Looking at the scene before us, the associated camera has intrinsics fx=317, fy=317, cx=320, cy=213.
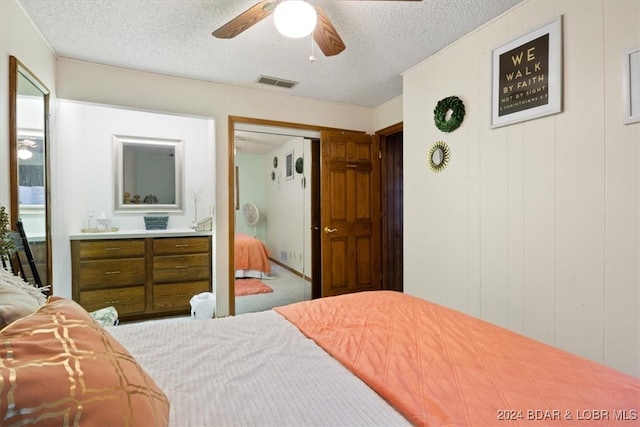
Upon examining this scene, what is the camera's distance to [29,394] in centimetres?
53

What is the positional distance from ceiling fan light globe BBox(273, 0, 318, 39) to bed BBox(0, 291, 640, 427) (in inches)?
59.5

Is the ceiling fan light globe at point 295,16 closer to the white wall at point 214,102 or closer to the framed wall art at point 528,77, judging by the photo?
the framed wall art at point 528,77

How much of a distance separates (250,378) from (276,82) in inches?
114

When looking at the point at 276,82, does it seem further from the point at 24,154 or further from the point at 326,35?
the point at 24,154

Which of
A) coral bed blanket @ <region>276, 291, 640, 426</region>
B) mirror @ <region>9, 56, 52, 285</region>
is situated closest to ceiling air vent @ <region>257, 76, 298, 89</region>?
mirror @ <region>9, 56, 52, 285</region>

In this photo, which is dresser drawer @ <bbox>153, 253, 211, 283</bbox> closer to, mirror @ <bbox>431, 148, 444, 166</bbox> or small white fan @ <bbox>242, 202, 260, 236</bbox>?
small white fan @ <bbox>242, 202, 260, 236</bbox>

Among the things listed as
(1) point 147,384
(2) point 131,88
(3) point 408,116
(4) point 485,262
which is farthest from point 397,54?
(1) point 147,384

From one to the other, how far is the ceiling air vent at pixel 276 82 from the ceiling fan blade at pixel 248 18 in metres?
1.26

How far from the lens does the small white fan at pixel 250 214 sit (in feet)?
14.6

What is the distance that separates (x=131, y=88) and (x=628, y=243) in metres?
3.80

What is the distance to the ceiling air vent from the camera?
123 inches

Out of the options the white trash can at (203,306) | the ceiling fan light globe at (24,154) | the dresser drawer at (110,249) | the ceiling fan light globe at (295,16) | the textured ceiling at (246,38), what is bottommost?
the white trash can at (203,306)

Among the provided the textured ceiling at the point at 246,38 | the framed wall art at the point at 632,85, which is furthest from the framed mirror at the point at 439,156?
the framed wall art at the point at 632,85

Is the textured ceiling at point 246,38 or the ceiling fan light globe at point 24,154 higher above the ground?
the textured ceiling at point 246,38
